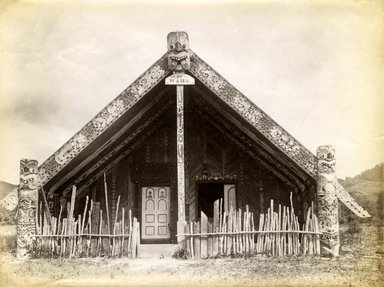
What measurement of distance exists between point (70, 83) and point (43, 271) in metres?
4.35

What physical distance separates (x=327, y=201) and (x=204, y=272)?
3262mm

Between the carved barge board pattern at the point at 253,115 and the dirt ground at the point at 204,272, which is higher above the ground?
the carved barge board pattern at the point at 253,115

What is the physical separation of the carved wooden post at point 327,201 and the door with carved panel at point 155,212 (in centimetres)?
529

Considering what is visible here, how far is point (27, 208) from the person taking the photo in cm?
1187

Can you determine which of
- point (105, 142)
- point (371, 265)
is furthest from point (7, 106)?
point (371, 265)

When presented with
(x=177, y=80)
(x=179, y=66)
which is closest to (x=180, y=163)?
(x=177, y=80)

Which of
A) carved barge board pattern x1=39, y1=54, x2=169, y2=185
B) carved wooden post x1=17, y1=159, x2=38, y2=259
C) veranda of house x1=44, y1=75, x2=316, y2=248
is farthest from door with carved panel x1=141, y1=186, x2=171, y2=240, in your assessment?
carved wooden post x1=17, y1=159, x2=38, y2=259

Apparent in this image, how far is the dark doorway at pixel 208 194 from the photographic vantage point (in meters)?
15.5

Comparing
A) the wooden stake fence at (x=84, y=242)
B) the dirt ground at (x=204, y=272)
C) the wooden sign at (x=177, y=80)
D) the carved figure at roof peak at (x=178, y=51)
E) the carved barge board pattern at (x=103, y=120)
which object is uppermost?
the carved figure at roof peak at (x=178, y=51)

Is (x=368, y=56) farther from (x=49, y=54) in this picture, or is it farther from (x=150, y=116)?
(x=49, y=54)

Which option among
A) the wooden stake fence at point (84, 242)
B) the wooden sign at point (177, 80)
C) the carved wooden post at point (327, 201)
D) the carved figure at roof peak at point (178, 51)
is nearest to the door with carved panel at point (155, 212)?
the wooden stake fence at point (84, 242)

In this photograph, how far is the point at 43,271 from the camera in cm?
1049

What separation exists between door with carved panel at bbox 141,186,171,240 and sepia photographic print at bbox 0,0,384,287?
128cm

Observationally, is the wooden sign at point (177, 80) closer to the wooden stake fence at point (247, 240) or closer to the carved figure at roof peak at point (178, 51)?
the carved figure at roof peak at point (178, 51)
